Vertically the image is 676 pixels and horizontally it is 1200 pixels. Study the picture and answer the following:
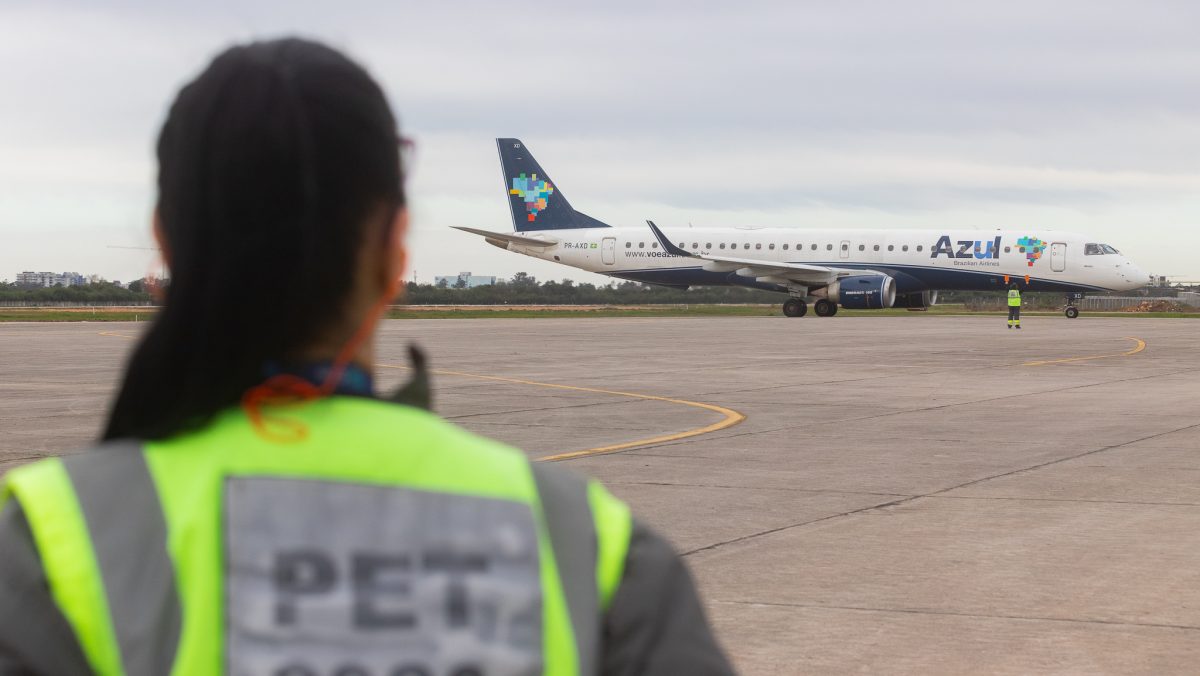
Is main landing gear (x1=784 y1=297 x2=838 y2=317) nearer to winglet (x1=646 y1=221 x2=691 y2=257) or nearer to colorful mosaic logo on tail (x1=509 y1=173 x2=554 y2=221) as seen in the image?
winglet (x1=646 y1=221 x2=691 y2=257)

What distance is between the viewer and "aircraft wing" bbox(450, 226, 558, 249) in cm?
4934

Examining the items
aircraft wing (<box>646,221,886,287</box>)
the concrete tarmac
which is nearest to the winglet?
aircraft wing (<box>646,221,886,287</box>)

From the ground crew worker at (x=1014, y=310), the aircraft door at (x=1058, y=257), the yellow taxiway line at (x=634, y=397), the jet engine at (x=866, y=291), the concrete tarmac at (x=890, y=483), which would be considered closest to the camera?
the concrete tarmac at (x=890, y=483)

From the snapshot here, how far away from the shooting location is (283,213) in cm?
126

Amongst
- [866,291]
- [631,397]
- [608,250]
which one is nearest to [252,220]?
[631,397]

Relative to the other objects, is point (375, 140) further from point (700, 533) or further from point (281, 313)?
point (700, 533)

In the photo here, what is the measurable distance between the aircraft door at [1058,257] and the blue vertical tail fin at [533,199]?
51.2 feet

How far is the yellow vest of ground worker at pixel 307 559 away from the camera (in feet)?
3.87

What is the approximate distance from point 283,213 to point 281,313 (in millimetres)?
94

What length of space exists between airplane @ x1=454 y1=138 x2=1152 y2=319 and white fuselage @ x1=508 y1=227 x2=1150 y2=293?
0.03 m

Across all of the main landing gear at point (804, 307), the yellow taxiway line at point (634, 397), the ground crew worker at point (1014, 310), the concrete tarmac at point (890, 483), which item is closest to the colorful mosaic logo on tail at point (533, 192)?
the main landing gear at point (804, 307)

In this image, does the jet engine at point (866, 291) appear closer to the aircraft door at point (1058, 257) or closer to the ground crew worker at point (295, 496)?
the aircraft door at point (1058, 257)

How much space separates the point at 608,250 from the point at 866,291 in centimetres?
982

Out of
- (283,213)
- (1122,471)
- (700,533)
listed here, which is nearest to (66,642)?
(283,213)
